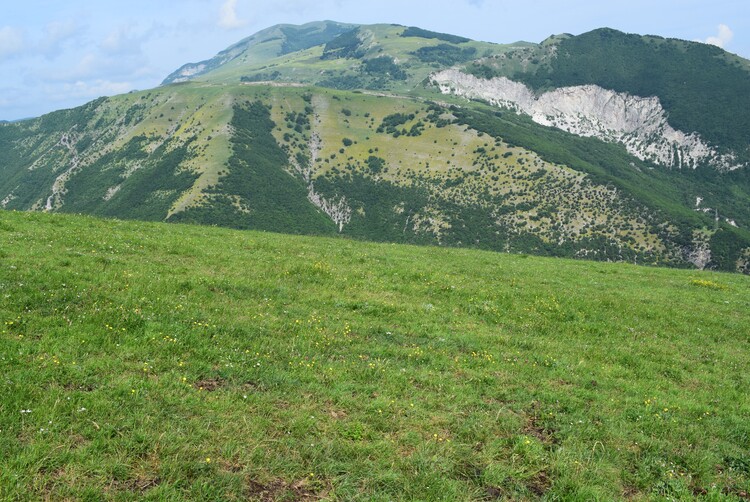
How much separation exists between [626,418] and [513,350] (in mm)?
3987

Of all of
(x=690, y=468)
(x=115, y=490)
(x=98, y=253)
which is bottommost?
(x=690, y=468)

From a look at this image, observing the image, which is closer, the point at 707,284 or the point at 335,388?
the point at 335,388

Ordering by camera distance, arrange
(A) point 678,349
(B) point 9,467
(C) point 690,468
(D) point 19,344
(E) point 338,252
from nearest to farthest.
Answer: (B) point 9,467 < (C) point 690,468 < (D) point 19,344 < (A) point 678,349 < (E) point 338,252

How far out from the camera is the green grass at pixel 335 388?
7344mm

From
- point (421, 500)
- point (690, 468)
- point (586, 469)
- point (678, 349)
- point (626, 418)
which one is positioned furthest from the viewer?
point (678, 349)

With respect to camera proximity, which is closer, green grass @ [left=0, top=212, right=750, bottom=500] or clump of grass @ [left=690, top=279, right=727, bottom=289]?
green grass @ [left=0, top=212, right=750, bottom=500]

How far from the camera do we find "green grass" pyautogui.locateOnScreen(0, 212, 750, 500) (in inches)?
289

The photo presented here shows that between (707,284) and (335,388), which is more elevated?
(707,284)

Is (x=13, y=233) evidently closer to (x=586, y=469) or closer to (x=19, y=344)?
(x=19, y=344)

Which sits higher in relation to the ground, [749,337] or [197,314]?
[197,314]

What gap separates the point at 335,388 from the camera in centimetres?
1029

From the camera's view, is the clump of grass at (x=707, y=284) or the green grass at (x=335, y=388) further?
the clump of grass at (x=707, y=284)

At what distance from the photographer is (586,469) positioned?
27.5ft

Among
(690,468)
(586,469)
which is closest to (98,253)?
(586,469)
